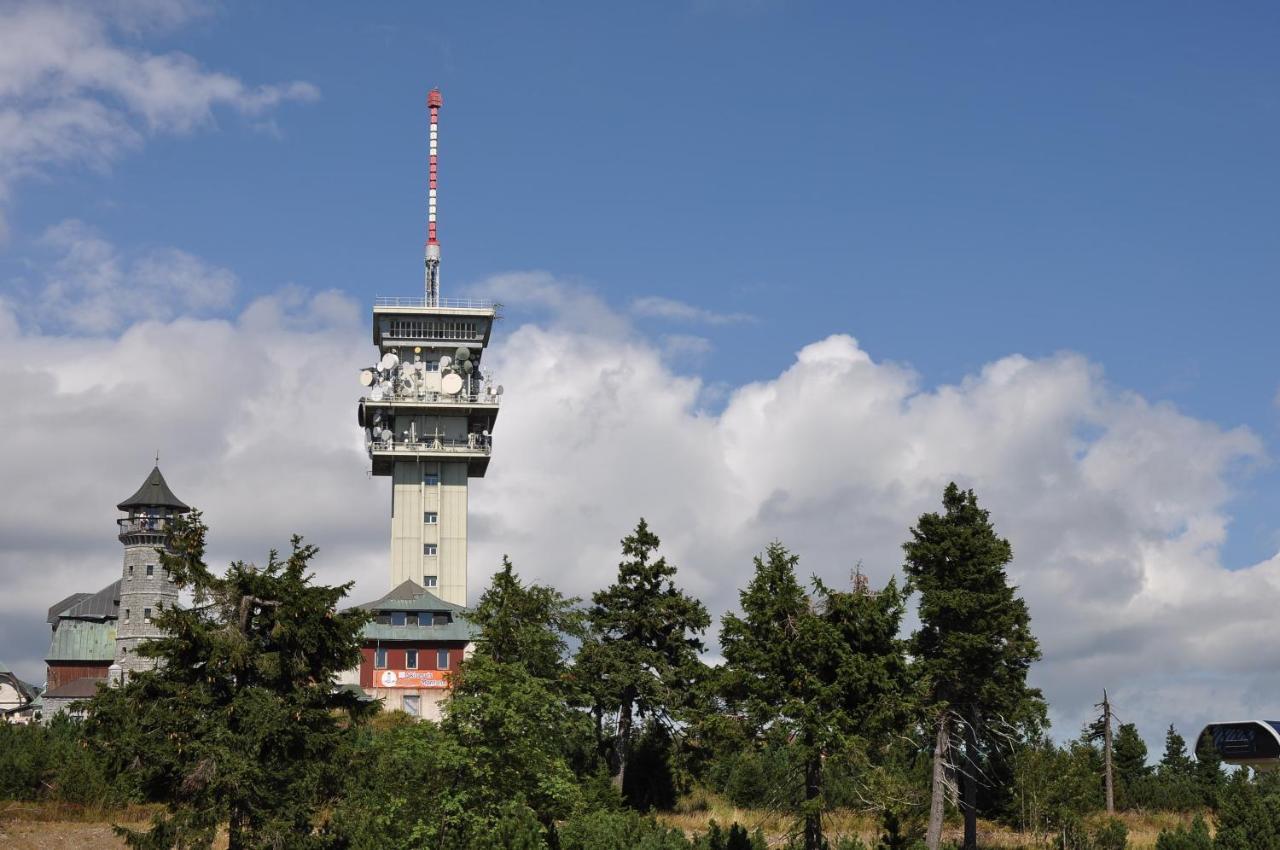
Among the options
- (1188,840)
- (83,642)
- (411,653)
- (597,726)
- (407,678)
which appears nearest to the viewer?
(1188,840)

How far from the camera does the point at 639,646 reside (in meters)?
59.2

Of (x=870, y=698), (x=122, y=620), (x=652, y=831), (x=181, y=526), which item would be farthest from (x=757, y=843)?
(x=122, y=620)

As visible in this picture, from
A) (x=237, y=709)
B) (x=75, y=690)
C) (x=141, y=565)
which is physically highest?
(x=141, y=565)

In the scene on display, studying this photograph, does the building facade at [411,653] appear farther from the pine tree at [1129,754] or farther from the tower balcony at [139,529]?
the pine tree at [1129,754]

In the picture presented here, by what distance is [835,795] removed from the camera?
211ft

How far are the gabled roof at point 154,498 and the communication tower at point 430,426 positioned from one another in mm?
16295

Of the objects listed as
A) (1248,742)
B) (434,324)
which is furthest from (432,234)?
(1248,742)

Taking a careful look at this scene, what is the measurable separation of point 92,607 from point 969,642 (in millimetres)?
88882

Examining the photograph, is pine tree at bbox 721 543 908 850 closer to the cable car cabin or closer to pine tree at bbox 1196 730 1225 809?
pine tree at bbox 1196 730 1225 809

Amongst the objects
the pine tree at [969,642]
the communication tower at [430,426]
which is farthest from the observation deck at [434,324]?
the pine tree at [969,642]

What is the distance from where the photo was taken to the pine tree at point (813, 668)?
130ft

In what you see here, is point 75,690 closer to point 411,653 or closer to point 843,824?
point 411,653

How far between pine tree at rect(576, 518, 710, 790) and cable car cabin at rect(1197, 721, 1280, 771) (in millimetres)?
52066

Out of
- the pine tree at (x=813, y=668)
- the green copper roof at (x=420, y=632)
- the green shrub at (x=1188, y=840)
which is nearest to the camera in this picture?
the pine tree at (x=813, y=668)
